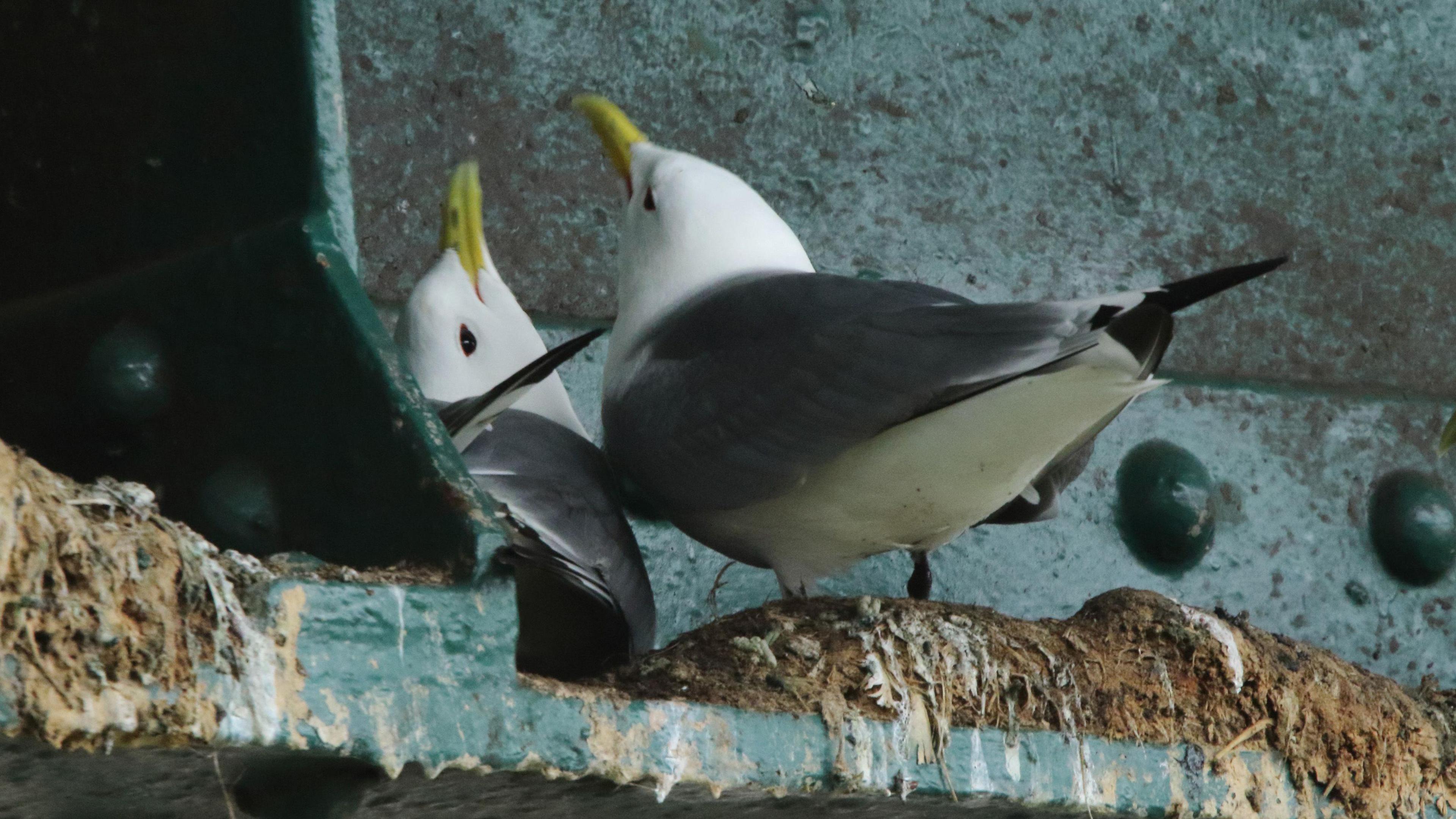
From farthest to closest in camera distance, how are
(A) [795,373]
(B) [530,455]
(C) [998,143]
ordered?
1. (C) [998,143]
2. (B) [530,455]
3. (A) [795,373]

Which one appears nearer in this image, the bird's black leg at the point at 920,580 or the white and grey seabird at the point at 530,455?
the white and grey seabird at the point at 530,455

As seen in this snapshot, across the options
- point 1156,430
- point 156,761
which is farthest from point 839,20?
point 156,761

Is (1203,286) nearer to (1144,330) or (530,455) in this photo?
(1144,330)

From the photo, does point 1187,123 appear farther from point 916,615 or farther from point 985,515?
point 916,615

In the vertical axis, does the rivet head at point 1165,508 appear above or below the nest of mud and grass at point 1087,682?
above

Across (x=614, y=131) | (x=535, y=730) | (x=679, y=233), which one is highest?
(x=614, y=131)

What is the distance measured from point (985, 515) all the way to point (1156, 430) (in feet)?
2.41

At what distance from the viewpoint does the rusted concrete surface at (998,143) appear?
2666mm

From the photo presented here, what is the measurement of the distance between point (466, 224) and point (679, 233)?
28cm

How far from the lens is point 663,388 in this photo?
2205 millimetres

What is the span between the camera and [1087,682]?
189cm

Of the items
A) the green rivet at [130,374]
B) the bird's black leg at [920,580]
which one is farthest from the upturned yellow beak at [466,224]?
the green rivet at [130,374]

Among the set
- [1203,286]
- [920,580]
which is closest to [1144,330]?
[1203,286]

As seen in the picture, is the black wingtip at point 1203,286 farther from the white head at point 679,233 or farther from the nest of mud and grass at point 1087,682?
the white head at point 679,233
